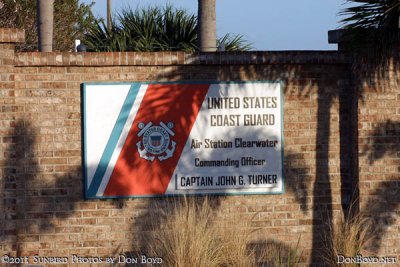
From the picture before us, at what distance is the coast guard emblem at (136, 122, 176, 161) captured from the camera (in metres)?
11.5

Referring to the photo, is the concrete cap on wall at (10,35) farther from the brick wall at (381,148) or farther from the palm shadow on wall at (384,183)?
the palm shadow on wall at (384,183)

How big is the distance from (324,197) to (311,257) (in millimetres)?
785

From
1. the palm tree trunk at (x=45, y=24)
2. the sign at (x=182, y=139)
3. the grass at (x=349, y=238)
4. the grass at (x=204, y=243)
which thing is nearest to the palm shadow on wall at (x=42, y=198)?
the sign at (x=182, y=139)

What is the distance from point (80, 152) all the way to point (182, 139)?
50.3 inches

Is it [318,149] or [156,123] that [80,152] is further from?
[318,149]

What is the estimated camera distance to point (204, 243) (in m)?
10.5

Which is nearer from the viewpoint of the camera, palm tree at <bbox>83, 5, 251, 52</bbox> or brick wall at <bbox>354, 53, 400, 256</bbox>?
brick wall at <bbox>354, 53, 400, 256</bbox>

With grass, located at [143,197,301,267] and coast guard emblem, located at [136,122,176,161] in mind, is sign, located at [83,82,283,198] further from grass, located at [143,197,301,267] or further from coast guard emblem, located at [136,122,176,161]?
grass, located at [143,197,301,267]

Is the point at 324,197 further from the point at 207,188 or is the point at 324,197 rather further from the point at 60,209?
the point at 60,209

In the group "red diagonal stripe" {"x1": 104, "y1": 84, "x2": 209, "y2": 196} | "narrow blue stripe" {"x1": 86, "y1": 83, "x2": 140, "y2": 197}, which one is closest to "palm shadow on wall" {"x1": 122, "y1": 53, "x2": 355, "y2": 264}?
"red diagonal stripe" {"x1": 104, "y1": 84, "x2": 209, "y2": 196}

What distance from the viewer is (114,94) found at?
450 inches

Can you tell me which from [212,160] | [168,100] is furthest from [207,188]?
[168,100]

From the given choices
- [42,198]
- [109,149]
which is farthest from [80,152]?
[42,198]

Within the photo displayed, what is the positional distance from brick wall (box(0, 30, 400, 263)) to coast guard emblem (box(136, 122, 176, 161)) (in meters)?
0.58
